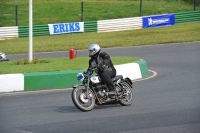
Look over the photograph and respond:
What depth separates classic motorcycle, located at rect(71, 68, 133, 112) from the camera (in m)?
11.3

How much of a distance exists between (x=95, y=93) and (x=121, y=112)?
72 centimetres

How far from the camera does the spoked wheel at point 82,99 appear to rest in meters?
11.2

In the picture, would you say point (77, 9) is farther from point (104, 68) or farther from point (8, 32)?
point (104, 68)

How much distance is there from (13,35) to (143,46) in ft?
31.5

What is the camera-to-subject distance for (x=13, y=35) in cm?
3400

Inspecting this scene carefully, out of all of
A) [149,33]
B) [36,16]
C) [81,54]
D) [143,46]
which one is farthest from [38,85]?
[36,16]

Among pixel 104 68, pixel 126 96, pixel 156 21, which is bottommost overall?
pixel 126 96

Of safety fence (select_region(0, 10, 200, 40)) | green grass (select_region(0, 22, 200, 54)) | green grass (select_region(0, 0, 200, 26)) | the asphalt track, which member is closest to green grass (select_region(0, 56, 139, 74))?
the asphalt track

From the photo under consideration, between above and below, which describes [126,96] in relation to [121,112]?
above

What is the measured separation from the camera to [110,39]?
3181 centimetres

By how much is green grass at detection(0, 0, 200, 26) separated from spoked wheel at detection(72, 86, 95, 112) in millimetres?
28278

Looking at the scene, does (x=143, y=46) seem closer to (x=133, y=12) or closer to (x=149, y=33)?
(x=149, y=33)

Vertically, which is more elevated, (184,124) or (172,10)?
(172,10)

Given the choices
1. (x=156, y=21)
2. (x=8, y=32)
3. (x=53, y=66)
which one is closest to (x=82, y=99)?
(x=53, y=66)
